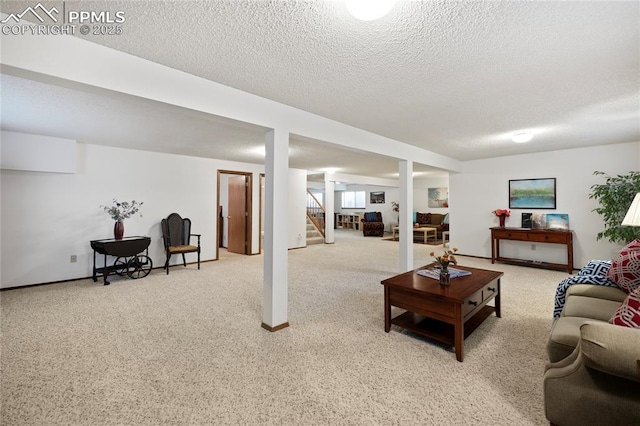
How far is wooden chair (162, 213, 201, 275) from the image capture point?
15.8 feet

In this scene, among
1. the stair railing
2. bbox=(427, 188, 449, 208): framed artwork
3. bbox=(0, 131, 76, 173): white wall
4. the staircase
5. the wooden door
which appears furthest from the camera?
bbox=(427, 188, 449, 208): framed artwork

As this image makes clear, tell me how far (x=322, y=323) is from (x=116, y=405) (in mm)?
1634

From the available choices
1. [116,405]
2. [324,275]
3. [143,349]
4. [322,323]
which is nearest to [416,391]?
[322,323]

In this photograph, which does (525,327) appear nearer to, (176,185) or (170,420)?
(170,420)

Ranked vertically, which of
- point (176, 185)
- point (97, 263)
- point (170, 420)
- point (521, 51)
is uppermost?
point (521, 51)

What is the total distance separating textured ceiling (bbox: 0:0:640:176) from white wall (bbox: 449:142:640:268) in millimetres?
1935

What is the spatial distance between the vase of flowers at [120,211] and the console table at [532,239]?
21.2 ft

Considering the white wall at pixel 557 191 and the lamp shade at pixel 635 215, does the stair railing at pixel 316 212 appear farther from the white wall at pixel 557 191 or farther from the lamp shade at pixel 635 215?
the lamp shade at pixel 635 215

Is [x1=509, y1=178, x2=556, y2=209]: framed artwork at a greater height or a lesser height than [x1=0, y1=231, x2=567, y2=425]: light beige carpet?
greater

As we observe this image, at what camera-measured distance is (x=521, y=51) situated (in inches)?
72.2

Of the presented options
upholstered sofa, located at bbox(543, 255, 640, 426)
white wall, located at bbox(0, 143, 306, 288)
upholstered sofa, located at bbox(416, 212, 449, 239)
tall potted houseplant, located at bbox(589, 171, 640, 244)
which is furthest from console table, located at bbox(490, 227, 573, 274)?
white wall, located at bbox(0, 143, 306, 288)

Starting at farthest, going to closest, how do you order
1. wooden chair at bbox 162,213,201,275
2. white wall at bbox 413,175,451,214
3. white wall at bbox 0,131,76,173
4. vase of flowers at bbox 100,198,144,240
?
white wall at bbox 413,175,451,214, wooden chair at bbox 162,213,201,275, vase of flowers at bbox 100,198,144,240, white wall at bbox 0,131,76,173

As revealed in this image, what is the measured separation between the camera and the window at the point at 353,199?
12989 mm

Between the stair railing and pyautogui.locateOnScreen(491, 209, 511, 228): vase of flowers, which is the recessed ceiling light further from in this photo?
the stair railing
